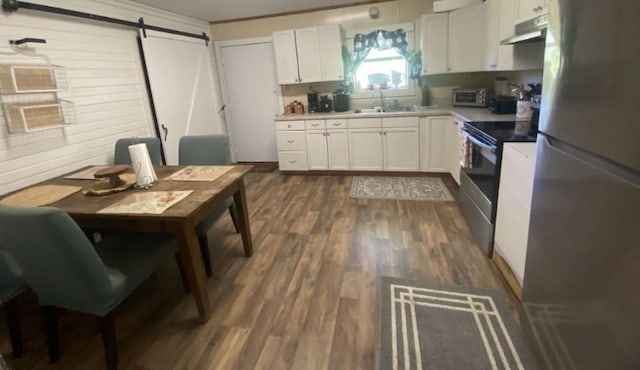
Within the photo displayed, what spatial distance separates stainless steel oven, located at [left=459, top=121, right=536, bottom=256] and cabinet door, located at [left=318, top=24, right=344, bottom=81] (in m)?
2.19

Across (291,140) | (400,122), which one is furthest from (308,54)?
(400,122)

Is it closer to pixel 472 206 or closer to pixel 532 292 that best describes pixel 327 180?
pixel 472 206

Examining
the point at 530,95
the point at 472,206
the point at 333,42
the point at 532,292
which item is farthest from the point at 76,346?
the point at 333,42

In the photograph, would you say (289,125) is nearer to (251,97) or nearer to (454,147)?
(251,97)

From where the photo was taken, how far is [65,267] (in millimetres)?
1442

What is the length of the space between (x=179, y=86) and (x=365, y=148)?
8.34 feet

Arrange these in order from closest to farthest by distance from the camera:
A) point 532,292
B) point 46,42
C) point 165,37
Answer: point 532,292 < point 46,42 < point 165,37

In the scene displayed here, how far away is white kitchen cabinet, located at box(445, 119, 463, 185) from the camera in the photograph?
3586mm

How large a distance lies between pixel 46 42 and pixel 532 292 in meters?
3.73

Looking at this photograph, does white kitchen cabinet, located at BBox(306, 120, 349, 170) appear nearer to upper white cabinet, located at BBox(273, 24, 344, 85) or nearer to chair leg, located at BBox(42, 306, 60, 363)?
upper white cabinet, located at BBox(273, 24, 344, 85)

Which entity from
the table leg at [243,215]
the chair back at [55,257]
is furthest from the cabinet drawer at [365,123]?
the chair back at [55,257]

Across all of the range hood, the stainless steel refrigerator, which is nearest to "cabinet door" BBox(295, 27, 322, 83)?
the range hood

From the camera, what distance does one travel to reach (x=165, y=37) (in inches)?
155

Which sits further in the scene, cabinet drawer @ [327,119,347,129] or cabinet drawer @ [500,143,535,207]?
cabinet drawer @ [327,119,347,129]
